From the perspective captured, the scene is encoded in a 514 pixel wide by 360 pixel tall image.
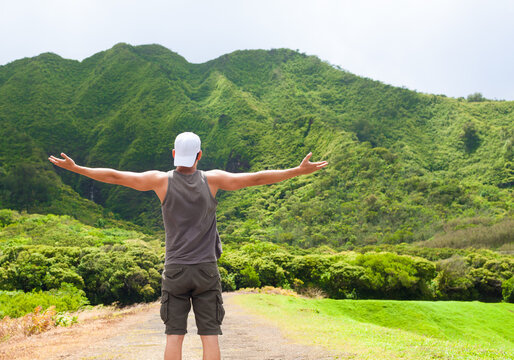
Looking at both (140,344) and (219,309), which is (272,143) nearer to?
(140,344)

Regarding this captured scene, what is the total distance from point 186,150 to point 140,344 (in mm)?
5633

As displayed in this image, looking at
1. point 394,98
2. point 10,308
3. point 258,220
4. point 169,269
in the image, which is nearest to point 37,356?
point 169,269

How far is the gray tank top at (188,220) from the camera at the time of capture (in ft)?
9.65

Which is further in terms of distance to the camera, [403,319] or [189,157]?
[403,319]

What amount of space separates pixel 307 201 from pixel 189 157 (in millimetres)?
72357

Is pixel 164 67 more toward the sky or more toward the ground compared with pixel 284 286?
more toward the sky

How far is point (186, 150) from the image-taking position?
3.07m

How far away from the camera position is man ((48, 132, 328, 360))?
114 inches

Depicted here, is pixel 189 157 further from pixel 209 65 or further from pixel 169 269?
pixel 209 65

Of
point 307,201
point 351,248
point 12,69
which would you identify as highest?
point 12,69

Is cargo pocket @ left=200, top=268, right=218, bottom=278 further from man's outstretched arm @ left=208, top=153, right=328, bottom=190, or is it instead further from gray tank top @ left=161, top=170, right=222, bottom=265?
man's outstretched arm @ left=208, top=153, right=328, bottom=190

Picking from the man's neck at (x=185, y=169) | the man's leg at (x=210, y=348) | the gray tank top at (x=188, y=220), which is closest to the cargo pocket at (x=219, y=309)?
the man's leg at (x=210, y=348)

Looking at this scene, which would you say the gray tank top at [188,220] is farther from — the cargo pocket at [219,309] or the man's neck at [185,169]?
the cargo pocket at [219,309]

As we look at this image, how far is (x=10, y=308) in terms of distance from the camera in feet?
38.8
